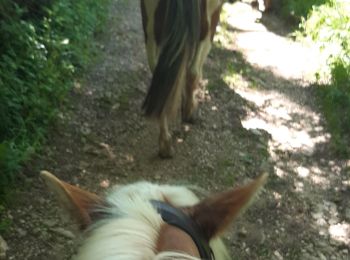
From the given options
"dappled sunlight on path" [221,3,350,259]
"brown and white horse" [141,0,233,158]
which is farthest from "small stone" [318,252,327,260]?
"brown and white horse" [141,0,233,158]

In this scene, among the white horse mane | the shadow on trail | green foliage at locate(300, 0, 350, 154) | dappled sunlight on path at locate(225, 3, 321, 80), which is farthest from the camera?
dappled sunlight on path at locate(225, 3, 321, 80)

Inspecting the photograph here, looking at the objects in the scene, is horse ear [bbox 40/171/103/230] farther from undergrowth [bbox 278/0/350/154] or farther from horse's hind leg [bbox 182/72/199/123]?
undergrowth [bbox 278/0/350/154]

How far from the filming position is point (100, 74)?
20.1 ft

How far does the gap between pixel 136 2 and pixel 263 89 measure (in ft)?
10.2

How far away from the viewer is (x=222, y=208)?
1.81 metres

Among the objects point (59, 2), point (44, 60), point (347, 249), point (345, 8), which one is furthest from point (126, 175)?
point (345, 8)

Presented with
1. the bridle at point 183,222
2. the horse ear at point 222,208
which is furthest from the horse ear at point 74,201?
the horse ear at point 222,208

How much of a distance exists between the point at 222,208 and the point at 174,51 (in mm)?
2686

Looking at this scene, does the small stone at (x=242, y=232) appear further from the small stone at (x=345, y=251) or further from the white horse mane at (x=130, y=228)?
the white horse mane at (x=130, y=228)

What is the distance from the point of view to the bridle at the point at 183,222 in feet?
5.51

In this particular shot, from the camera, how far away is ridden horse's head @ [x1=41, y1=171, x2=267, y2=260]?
140 centimetres

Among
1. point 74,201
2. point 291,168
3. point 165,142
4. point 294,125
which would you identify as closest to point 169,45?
point 165,142

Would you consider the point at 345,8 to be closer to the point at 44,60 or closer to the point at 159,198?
the point at 44,60

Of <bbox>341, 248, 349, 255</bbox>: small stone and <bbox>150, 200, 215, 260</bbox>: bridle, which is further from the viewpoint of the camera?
<bbox>341, 248, 349, 255</bbox>: small stone
